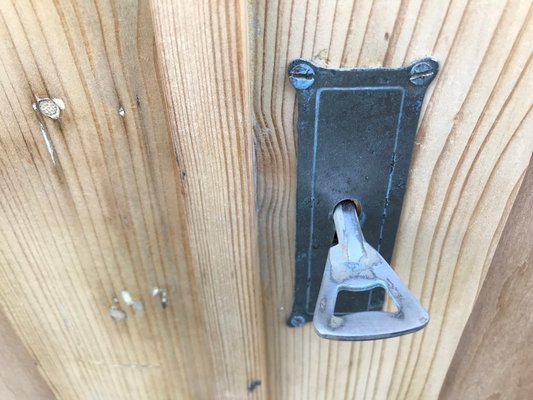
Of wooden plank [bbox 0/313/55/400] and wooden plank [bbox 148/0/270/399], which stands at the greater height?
wooden plank [bbox 148/0/270/399]

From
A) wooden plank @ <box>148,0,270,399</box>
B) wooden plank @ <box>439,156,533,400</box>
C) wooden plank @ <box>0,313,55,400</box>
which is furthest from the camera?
wooden plank @ <box>0,313,55,400</box>

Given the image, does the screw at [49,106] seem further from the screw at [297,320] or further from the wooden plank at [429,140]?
the screw at [297,320]

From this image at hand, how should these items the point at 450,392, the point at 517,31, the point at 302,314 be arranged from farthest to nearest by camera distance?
1. the point at 450,392
2. the point at 302,314
3. the point at 517,31

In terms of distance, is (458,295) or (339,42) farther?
(458,295)

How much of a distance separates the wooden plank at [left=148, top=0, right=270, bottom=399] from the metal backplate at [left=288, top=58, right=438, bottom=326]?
6cm

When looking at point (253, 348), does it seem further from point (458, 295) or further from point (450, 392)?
point (450, 392)

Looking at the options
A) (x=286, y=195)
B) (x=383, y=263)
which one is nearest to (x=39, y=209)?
(x=286, y=195)

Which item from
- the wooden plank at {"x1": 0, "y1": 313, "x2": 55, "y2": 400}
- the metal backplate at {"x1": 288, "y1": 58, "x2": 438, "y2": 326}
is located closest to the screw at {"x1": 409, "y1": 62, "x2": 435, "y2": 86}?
the metal backplate at {"x1": 288, "y1": 58, "x2": 438, "y2": 326}

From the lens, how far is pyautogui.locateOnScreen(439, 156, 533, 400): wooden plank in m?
0.59

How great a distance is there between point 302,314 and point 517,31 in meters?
0.40

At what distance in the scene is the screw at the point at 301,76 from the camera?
0.45 metres

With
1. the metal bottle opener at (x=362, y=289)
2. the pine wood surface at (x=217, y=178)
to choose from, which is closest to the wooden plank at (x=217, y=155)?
the pine wood surface at (x=217, y=178)

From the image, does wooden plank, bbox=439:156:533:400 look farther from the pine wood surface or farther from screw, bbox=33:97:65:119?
screw, bbox=33:97:65:119

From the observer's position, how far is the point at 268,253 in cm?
59
